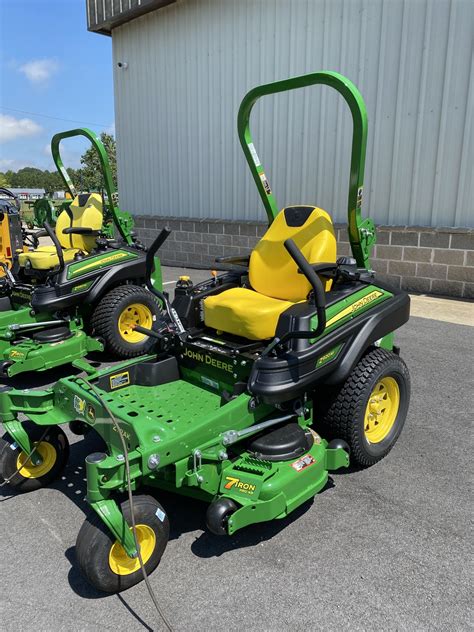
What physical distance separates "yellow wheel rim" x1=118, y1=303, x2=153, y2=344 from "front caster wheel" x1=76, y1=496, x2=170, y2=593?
3.03 metres

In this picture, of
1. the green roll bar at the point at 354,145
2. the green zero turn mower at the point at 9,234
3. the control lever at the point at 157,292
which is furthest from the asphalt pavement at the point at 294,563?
the green zero turn mower at the point at 9,234

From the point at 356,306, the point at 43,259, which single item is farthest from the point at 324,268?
the point at 43,259

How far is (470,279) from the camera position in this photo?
700 cm

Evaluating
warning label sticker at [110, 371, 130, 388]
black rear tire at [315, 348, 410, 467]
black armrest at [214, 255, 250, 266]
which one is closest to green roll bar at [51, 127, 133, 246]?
black armrest at [214, 255, 250, 266]

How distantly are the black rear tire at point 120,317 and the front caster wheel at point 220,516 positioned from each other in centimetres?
269

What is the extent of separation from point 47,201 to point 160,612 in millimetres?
5762

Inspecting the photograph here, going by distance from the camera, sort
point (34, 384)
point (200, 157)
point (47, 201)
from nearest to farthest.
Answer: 1. point (34, 384)
2. point (47, 201)
3. point (200, 157)

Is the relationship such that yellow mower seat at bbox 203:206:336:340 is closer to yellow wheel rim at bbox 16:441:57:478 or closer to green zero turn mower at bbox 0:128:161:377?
yellow wheel rim at bbox 16:441:57:478

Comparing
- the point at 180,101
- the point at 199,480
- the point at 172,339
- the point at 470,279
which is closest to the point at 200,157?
the point at 180,101

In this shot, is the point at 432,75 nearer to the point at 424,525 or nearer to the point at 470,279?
the point at 470,279

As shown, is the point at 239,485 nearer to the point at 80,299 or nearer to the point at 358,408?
the point at 358,408

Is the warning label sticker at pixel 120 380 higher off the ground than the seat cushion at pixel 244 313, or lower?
lower

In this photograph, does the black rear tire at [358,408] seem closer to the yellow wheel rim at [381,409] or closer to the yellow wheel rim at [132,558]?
the yellow wheel rim at [381,409]

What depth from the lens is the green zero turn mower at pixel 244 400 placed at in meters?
2.25
